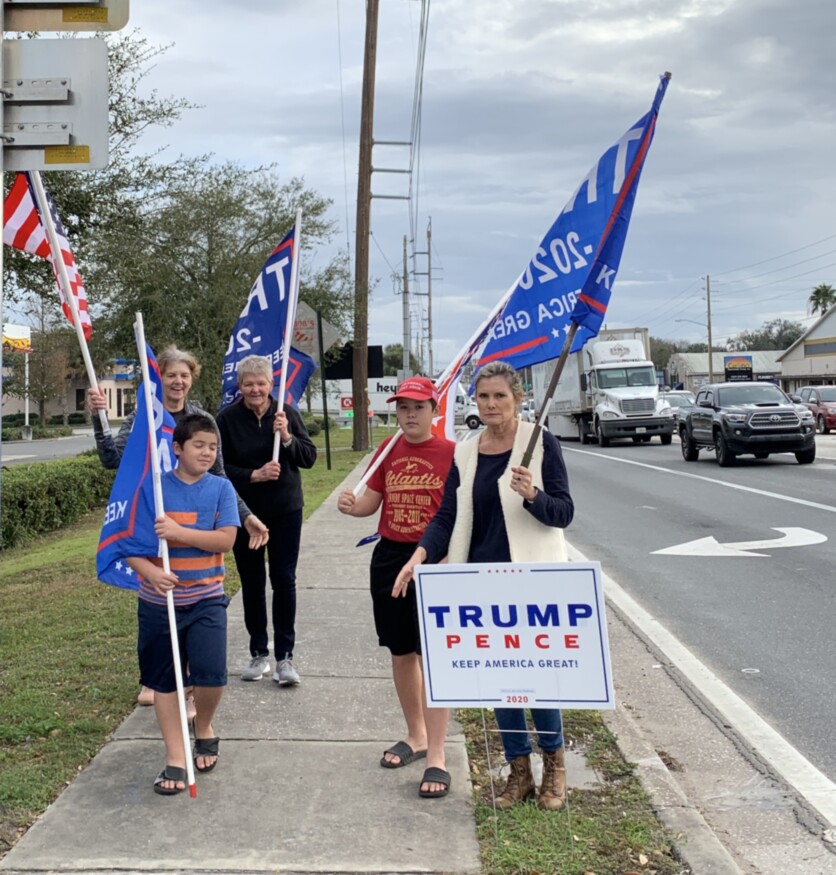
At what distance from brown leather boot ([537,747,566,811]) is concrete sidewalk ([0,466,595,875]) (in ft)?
1.05

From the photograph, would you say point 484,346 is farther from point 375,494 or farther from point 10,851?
point 10,851

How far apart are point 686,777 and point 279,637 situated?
2.34 m

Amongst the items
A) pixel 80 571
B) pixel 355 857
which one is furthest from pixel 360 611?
pixel 355 857

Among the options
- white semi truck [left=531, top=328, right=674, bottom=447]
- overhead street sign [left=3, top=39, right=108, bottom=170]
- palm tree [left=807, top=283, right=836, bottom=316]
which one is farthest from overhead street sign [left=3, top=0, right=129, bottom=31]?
palm tree [left=807, top=283, right=836, bottom=316]

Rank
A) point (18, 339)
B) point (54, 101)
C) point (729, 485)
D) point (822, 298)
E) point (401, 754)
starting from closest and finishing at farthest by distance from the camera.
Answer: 1. point (54, 101)
2. point (401, 754)
3. point (729, 485)
4. point (18, 339)
5. point (822, 298)

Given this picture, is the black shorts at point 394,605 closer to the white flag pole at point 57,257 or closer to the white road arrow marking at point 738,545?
the white flag pole at point 57,257

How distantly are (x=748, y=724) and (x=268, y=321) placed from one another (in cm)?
350

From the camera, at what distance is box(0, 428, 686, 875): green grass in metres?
3.79

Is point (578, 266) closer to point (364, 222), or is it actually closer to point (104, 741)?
point (104, 741)

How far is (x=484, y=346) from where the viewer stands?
5293 mm

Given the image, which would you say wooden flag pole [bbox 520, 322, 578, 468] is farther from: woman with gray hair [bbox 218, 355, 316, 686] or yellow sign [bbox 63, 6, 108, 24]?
yellow sign [bbox 63, 6, 108, 24]

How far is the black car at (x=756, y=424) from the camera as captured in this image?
21.8m

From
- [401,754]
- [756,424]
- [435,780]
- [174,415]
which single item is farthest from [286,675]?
[756,424]

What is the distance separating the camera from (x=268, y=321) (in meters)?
6.25
